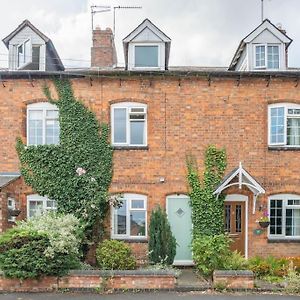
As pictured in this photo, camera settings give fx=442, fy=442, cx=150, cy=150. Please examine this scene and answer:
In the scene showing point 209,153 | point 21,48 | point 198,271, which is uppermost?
point 21,48

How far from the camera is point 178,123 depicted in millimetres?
16750


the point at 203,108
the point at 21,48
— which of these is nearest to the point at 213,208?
the point at 203,108

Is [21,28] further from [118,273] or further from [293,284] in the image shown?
[293,284]

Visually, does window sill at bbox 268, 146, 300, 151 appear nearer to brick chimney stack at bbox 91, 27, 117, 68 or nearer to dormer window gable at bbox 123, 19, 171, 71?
dormer window gable at bbox 123, 19, 171, 71

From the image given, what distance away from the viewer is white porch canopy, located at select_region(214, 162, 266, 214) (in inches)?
623

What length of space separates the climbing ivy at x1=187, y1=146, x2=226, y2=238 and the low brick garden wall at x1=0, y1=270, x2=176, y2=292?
149 inches

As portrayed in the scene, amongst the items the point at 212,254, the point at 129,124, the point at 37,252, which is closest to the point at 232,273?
the point at 212,254

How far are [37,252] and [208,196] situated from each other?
663 cm

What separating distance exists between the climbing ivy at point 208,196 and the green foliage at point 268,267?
6.57 feet

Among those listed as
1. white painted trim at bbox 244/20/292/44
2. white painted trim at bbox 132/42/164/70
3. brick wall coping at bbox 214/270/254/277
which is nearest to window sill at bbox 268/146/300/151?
white painted trim at bbox 244/20/292/44

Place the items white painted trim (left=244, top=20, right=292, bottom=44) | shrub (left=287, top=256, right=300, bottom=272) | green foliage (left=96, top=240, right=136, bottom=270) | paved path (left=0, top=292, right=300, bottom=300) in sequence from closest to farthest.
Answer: paved path (left=0, top=292, right=300, bottom=300) → green foliage (left=96, top=240, right=136, bottom=270) → shrub (left=287, top=256, right=300, bottom=272) → white painted trim (left=244, top=20, right=292, bottom=44)

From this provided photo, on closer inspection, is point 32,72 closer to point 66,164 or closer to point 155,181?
point 66,164

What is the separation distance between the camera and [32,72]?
54.2ft

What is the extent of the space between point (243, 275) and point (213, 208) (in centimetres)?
385
